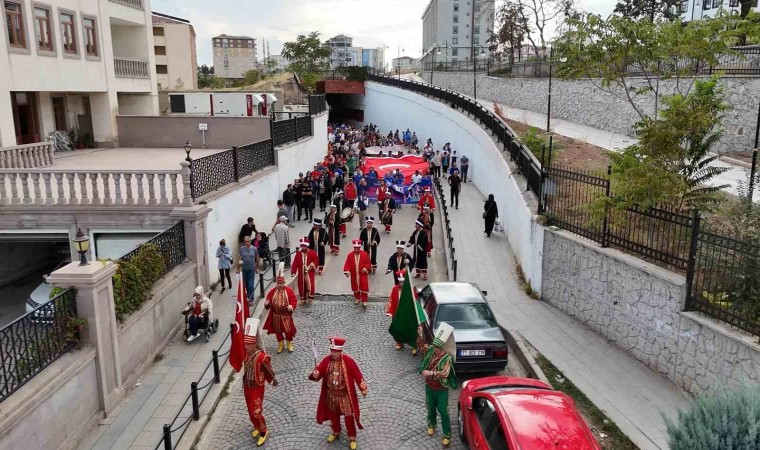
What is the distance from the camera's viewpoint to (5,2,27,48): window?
17.9 meters

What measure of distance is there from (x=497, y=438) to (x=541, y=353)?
4190mm

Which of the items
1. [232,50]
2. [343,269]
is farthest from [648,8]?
[232,50]

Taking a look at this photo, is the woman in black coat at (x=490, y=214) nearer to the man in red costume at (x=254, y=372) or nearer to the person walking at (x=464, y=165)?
the person walking at (x=464, y=165)

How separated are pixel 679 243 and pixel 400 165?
1674cm

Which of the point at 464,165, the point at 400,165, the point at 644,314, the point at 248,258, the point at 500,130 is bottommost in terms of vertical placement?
the point at 644,314

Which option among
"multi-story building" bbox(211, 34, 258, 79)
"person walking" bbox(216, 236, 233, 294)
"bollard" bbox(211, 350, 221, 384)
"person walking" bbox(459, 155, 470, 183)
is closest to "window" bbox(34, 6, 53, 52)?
"person walking" bbox(216, 236, 233, 294)

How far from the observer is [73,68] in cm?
2103

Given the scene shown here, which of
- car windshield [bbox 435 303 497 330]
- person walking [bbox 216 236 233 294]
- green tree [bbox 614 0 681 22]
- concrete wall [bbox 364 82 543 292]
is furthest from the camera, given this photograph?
green tree [bbox 614 0 681 22]

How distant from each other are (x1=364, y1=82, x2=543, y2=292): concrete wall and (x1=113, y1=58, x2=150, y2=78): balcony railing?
628 inches

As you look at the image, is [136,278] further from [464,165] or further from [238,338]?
[464,165]

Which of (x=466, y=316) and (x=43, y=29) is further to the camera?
(x=43, y=29)

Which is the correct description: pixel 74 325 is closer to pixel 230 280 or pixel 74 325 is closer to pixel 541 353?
pixel 230 280

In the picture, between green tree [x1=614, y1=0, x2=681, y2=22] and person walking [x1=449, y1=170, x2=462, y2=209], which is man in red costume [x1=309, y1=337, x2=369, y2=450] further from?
green tree [x1=614, y1=0, x2=681, y2=22]

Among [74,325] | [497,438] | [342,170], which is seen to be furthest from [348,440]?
[342,170]
